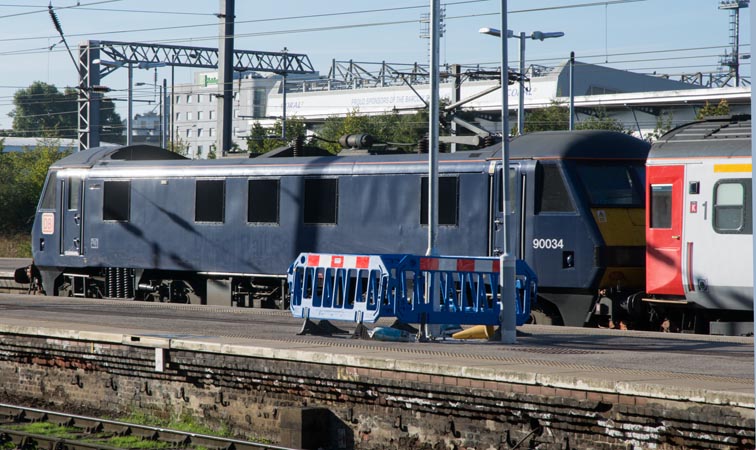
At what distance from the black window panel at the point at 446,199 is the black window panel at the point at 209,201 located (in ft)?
18.1

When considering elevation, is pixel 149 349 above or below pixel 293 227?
below

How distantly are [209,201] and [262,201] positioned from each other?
61.4 inches

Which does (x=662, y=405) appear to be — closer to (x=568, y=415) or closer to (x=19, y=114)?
(x=568, y=415)

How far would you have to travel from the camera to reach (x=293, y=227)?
75.6 ft

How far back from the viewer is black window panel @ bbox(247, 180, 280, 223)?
23500 millimetres

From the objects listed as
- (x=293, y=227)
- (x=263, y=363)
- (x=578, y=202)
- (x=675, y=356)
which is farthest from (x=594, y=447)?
(x=293, y=227)

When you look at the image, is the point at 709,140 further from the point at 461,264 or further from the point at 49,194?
the point at 49,194

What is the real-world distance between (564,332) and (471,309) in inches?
80.5

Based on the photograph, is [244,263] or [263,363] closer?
[263,363]

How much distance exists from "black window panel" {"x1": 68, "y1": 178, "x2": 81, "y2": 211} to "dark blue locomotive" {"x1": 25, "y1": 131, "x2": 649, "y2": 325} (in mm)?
33

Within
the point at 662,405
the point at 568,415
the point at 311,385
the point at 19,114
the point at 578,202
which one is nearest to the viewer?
the point at 662,405

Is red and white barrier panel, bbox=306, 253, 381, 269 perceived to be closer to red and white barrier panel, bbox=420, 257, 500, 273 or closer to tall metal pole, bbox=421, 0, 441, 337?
red and white barrier panel, bbox=420, 257, 500, 273

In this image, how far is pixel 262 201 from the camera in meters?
23.8

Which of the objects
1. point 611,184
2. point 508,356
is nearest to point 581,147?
point 611,184
